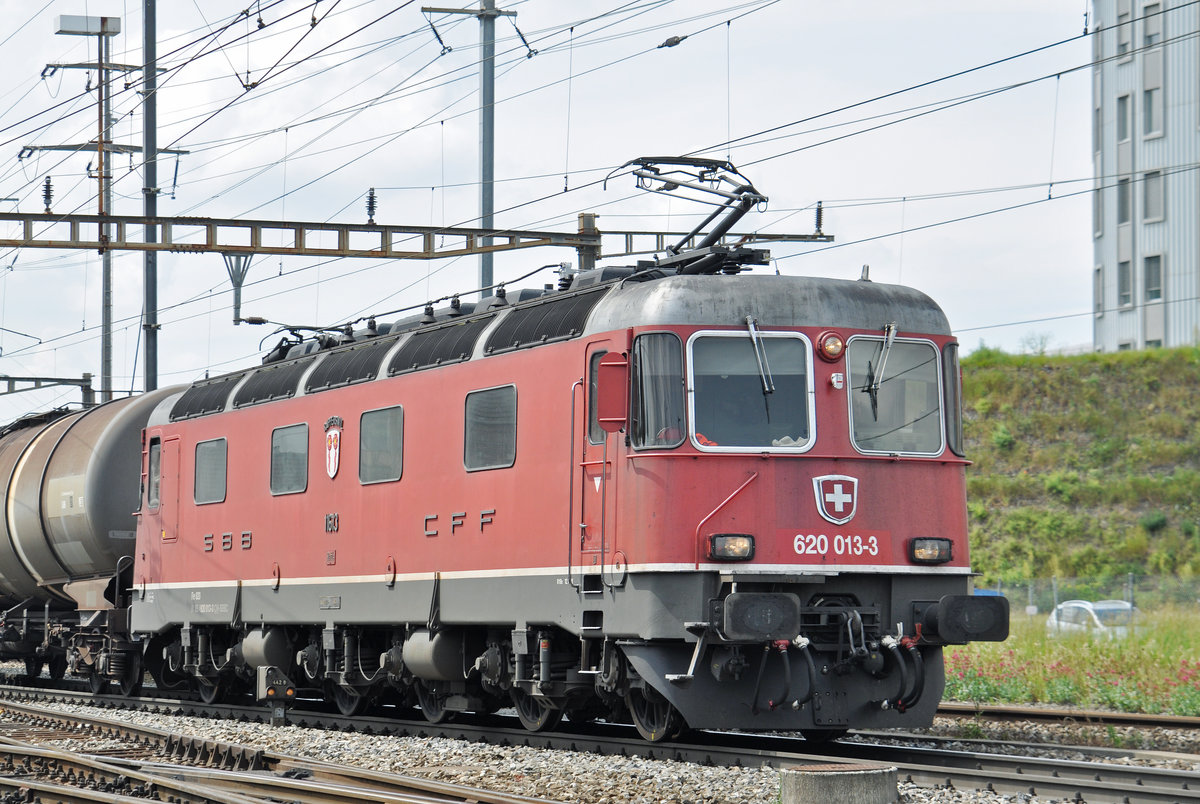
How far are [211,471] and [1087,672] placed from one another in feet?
36.9

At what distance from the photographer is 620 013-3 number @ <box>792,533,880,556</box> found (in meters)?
11.8

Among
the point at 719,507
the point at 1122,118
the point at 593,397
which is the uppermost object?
the point at 1122,118

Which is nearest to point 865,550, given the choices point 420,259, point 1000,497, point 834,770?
point 834,770

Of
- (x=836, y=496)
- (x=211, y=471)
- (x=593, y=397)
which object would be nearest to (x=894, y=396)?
(x=836, y=496)

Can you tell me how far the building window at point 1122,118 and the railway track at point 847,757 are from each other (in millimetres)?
42958

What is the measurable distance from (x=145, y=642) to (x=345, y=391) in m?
6.72

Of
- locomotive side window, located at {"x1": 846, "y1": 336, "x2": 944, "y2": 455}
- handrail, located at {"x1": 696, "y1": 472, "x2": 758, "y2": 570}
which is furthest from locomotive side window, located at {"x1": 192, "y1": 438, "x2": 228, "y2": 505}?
locomotive side window, located at {"x1": 846, "y1": 336, "x2": 944, "y2": 455}

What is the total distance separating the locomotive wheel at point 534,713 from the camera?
1374cm

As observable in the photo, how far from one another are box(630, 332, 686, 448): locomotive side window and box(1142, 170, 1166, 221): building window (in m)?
44.1

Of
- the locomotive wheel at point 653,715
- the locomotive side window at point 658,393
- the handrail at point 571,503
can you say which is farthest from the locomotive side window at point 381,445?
the locomotive side window at point 658,393

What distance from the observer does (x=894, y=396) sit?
40.7 feet

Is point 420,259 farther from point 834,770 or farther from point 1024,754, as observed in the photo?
point 834,770

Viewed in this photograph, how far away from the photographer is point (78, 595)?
874 inches

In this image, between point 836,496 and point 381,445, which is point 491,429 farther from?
point 836,496
